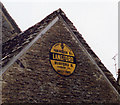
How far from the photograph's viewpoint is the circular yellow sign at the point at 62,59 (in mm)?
9484

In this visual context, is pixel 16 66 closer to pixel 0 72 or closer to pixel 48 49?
pixel 0 72

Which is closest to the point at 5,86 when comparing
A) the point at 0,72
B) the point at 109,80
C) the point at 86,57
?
the point at 0,72

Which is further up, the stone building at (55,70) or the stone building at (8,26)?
the stone building at (8,26)

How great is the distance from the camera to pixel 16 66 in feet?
27.5

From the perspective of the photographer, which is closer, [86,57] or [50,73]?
[50,73]

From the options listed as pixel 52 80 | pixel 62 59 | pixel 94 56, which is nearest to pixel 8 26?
pixel 62 59

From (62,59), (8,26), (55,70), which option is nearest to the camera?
(55,70)

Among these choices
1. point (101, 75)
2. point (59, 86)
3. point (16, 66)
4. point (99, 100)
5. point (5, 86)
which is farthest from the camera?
point (101, 75)

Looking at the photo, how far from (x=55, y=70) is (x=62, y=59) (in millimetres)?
689

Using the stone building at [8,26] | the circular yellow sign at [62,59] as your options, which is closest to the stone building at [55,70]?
the circular yellow sign at [62,59]

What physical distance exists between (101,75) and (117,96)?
1.28 m

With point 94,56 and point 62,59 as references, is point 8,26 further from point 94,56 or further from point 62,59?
point 94,56

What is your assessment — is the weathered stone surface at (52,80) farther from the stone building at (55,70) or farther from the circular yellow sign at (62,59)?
the circular yellow sign at (62,59)

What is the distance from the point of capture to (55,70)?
9336 mm
